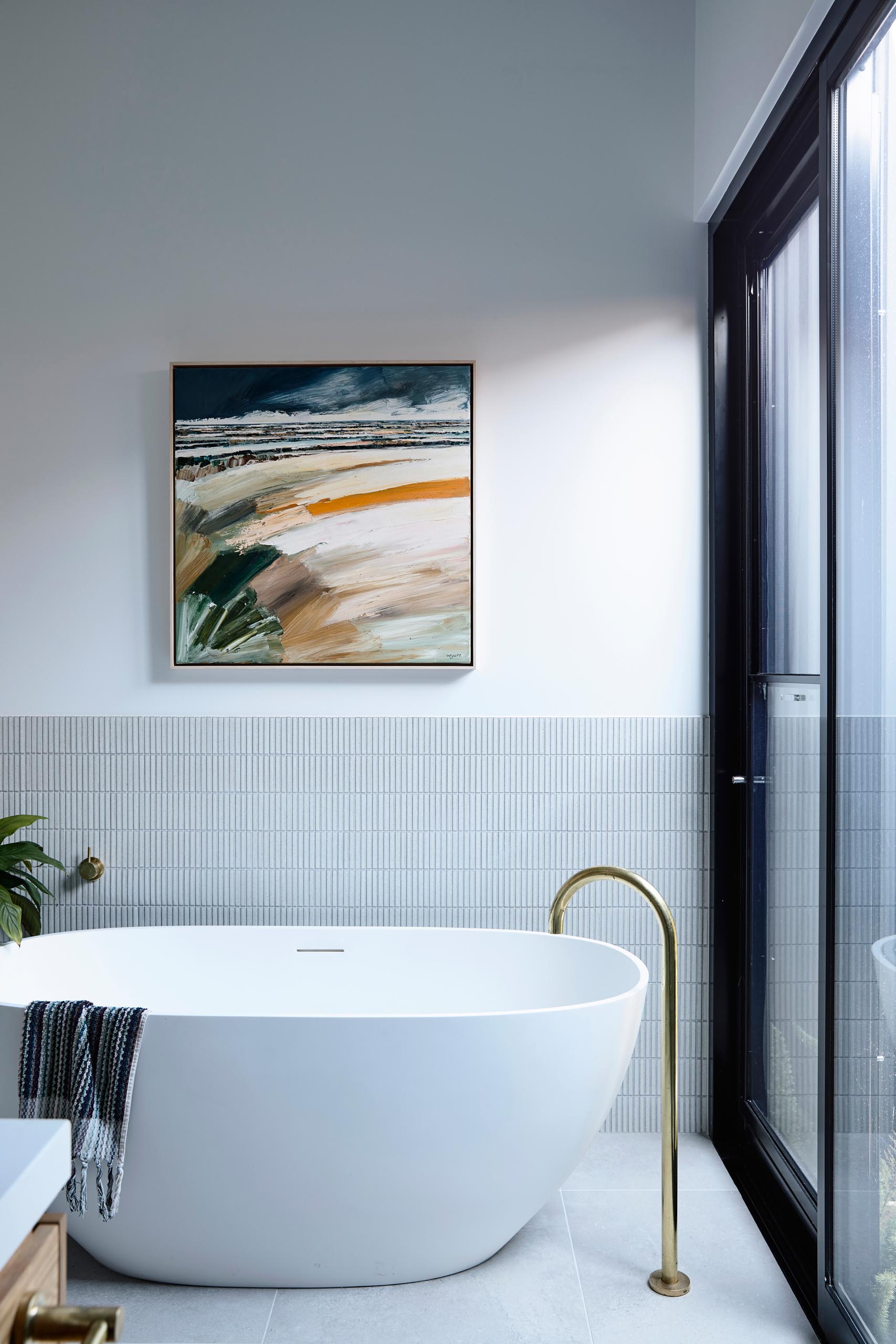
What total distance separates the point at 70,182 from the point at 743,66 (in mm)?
1838

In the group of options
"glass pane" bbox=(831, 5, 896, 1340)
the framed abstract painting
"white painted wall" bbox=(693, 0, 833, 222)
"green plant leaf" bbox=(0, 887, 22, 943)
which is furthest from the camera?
the framed abstract painting

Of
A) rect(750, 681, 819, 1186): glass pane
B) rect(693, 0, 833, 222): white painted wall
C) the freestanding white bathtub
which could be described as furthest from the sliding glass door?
the freestanding white bathtub

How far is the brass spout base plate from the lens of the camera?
212 cm

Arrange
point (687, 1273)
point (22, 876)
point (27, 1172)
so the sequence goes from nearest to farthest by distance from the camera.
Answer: point (27, 1172), point (687, 1273), point (22, 876)

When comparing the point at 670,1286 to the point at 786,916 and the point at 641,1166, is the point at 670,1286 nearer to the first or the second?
the point at 641,1166

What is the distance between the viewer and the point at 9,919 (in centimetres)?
243

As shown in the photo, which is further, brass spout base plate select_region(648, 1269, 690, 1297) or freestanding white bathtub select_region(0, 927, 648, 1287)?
brass spout base plate select_region(648, 1269, 690, 1297)

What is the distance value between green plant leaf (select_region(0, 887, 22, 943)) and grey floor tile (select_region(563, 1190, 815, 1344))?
1.49 metres

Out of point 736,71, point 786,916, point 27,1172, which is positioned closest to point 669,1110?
point 786,916

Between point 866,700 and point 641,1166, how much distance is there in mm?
1538

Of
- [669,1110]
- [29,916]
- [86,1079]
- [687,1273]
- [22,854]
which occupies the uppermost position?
[22,854]

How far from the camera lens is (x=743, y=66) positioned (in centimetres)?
235

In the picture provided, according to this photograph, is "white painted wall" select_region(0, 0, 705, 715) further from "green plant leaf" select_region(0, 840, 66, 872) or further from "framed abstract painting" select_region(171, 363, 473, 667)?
"green plant leaf" select_region(0, 840, 66, 872)

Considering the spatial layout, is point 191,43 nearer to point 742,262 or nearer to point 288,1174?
point 742,262
